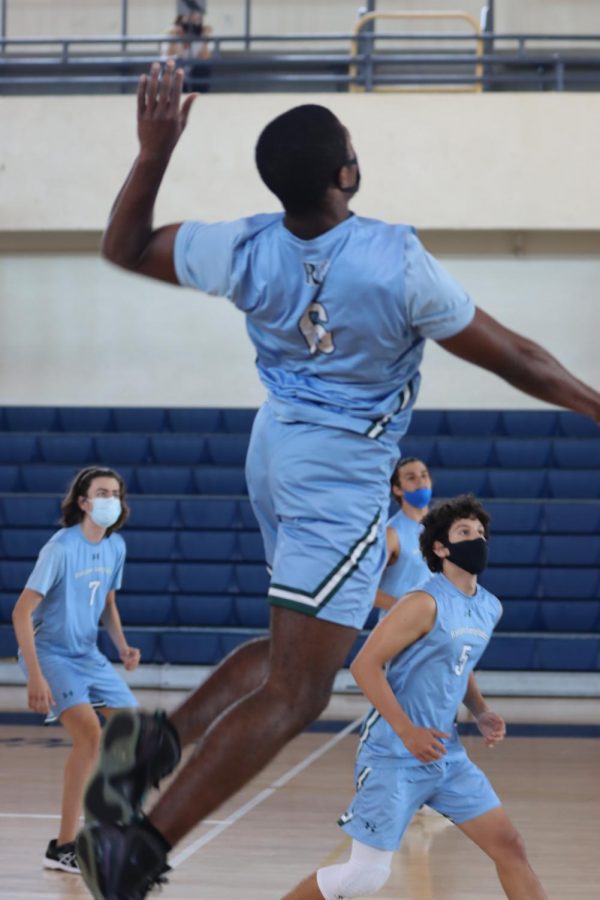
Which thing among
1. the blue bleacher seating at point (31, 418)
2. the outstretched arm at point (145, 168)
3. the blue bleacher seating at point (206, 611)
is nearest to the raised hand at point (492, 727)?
the outstretched arm at point (145, 168)

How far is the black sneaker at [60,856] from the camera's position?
17.6ft

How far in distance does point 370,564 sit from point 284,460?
0.28 m

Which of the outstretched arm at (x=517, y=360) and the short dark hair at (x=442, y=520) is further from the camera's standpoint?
the short dark hair at (x=442, y=520)

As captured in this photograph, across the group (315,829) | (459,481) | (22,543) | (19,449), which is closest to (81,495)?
(315,829)

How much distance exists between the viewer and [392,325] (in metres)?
2.82

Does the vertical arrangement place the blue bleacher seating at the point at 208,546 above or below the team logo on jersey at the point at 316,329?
below

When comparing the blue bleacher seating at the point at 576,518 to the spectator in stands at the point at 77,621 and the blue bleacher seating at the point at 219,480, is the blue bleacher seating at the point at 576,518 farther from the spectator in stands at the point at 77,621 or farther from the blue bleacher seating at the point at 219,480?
the spectator in stands at the point at 77,621

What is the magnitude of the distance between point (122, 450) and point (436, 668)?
7692 millimetres

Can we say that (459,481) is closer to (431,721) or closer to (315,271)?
(431,721)

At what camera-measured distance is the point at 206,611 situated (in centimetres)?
1061

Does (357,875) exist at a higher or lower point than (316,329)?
lower

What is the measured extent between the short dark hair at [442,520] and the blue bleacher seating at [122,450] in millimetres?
7453

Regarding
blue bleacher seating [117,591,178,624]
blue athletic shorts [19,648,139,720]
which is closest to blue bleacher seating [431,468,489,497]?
blue bleacher seating [117,591,178,624]

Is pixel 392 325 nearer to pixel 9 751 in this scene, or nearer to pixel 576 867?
pixel 576 867
